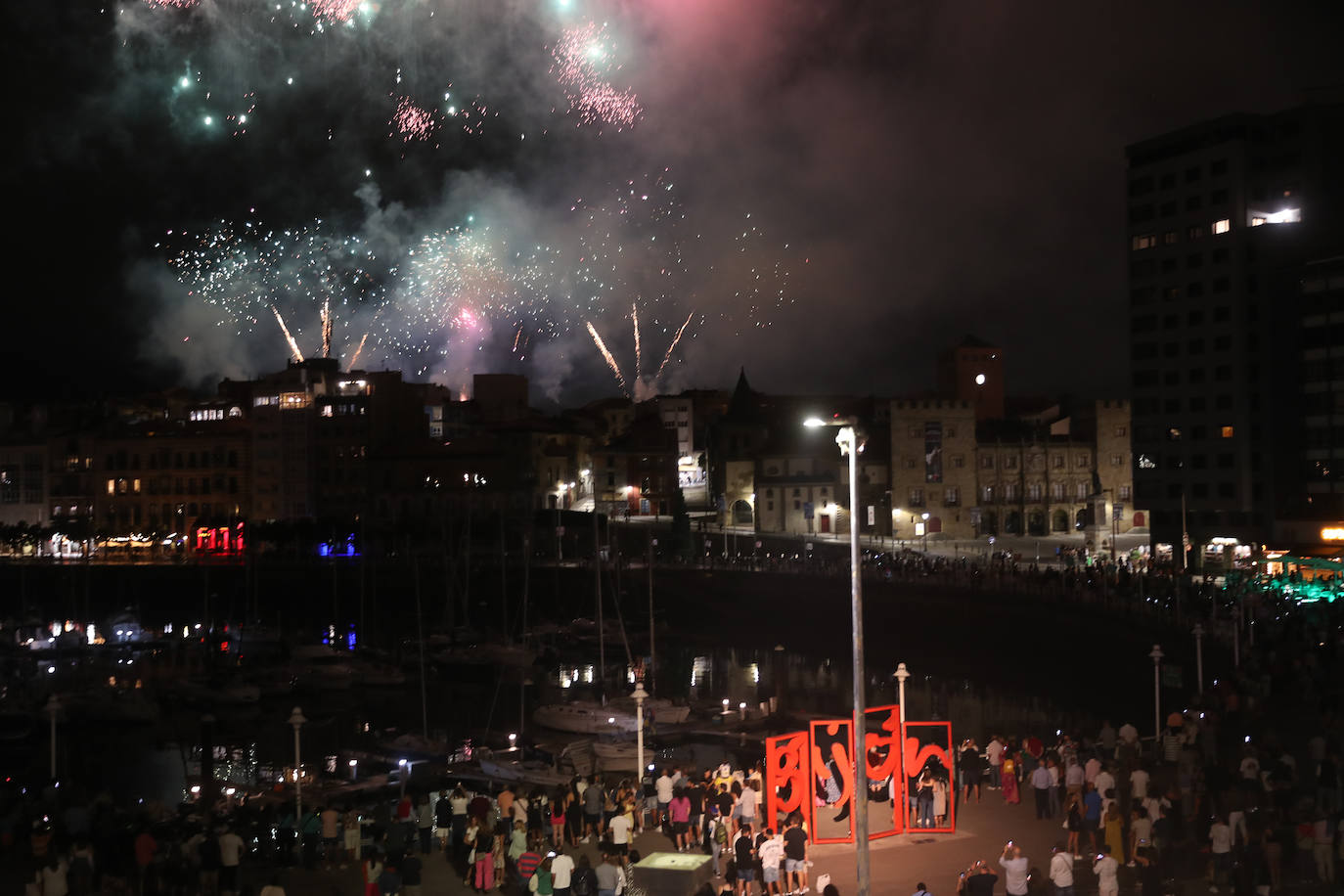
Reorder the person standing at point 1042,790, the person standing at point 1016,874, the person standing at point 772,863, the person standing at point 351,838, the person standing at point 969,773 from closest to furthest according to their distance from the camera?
the person standing at point 1016,874
the person standing at point 772,863
the person standing at point 351,838
the person standing at point 1042,790
the person standing at point 969,773

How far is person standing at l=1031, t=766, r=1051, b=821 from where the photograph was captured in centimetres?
2148

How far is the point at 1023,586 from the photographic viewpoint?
5550 cm

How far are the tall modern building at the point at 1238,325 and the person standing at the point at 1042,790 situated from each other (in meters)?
50.1

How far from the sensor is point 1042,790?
2158 centimetres

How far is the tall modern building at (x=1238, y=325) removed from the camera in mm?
68812

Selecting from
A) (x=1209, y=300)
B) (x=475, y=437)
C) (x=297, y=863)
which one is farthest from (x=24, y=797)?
(x=475, y=437)

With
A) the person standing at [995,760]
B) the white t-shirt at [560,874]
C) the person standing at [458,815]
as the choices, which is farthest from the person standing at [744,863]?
the person standing at [995,760]

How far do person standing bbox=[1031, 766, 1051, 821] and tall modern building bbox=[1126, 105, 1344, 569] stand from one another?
50095 mm

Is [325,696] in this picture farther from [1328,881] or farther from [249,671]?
[1328,881]

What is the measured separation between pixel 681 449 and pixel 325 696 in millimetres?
63696

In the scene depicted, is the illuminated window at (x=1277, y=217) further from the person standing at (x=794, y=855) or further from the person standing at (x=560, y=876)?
the person standing at (x=560, y=876)

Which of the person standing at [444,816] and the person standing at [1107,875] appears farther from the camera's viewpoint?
the person standing at [444,816]

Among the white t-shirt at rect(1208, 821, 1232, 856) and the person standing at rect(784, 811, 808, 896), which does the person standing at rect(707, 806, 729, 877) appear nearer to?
the person standing at rect(784, 811, 808, 896)

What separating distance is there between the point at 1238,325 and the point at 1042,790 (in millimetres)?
60780
